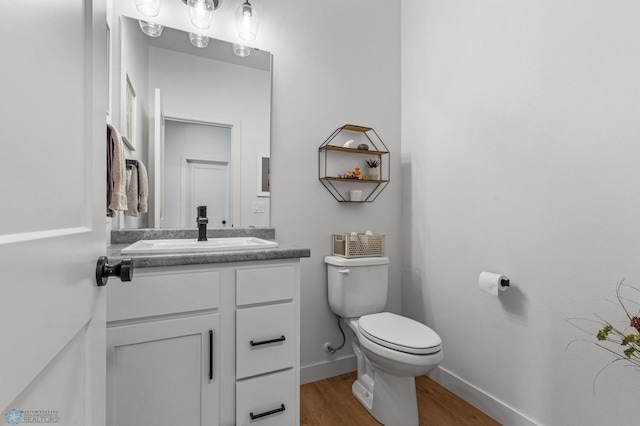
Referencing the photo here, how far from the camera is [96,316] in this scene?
0.63 metres

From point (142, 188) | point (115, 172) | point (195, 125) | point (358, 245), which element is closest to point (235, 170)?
point (195, 125)

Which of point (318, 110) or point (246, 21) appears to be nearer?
point (246, 21)

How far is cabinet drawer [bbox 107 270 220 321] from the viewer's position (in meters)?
1.09

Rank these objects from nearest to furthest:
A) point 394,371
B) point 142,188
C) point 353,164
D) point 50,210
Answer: point 50,210 < point 394,371 < point 142,188 < point 353,164

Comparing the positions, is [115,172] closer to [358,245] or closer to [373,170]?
[358,245]

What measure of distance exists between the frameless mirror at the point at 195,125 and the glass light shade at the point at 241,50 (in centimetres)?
2

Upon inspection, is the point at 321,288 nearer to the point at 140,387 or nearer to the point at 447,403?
the point at 447,403

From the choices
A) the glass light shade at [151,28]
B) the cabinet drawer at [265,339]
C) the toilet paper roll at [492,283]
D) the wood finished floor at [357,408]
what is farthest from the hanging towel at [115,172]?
the toilet paper roll at [492,283]

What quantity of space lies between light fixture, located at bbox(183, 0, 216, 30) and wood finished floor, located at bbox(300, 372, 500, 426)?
2200 mm

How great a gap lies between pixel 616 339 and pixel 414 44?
204cm

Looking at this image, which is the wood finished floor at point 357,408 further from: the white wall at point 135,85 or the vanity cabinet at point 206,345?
the white wall at point 135,85

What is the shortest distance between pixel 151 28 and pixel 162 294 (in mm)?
1395

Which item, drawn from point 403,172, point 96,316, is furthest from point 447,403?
point 96,316

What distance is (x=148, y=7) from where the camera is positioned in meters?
1.58
